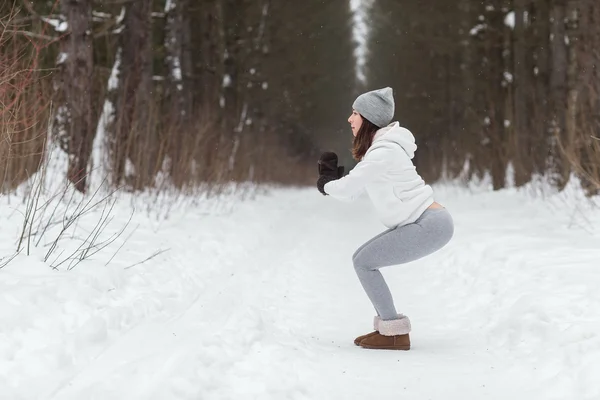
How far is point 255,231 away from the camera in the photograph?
11.5 meters

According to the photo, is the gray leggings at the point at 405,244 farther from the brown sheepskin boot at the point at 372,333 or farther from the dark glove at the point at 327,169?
the dark glove at the point at 327,169

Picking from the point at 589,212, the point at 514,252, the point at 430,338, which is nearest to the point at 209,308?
the point at 430,338

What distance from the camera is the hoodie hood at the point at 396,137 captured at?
15.7ft

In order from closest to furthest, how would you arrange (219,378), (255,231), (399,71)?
(219,378)
(255,231)
(399,71)

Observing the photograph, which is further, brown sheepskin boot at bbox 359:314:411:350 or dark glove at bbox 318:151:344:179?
brown sheepskin boot at bbox 359:314:411:350

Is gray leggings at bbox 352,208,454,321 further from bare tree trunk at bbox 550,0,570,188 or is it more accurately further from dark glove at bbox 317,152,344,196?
bare tree trunk at bbox 550,0,570,188

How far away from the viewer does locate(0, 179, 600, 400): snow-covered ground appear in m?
3.83

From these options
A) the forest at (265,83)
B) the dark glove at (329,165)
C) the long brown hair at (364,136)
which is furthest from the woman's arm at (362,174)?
the forest at (265,83)

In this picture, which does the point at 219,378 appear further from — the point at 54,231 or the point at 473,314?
the point at 54,231

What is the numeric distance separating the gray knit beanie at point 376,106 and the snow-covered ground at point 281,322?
1605 mm

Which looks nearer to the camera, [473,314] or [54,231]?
[473,314]

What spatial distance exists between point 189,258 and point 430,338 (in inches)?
128

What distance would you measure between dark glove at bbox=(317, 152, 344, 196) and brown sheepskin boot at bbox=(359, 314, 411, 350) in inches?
41.7

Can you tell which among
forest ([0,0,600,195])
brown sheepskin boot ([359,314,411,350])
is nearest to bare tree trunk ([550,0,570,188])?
forest ([0,0,600,195])
